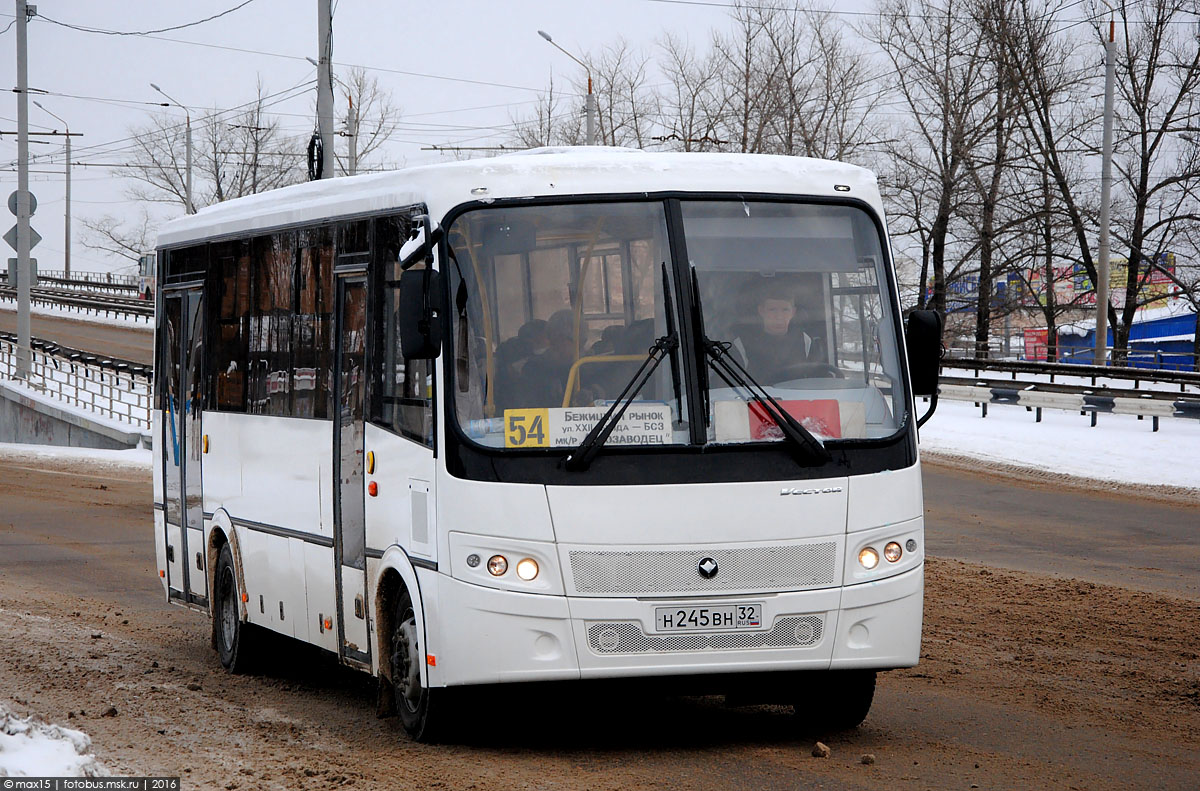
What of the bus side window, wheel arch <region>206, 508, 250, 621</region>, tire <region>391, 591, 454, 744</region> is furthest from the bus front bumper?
wheel arch <region>206, 508, 250, 621</region>

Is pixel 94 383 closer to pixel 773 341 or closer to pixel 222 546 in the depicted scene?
pixel 222 546

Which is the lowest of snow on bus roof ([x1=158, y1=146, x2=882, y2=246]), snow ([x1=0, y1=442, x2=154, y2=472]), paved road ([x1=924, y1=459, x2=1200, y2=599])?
snow ([x1=0, y1=442, x2=154, y2=472])

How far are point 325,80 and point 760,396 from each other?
62.1ft

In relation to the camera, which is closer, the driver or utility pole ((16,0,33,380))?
the driver

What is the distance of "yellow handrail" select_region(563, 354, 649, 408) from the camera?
6934 mm

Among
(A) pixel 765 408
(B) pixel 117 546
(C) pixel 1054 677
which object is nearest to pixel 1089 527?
(C) pixel 1054 677

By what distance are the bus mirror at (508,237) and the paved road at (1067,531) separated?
7787 millimetres

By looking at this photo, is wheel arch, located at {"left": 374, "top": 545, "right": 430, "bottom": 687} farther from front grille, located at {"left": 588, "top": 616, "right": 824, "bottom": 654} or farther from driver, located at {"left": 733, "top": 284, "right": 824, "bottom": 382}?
driver, located at {"left": 733, "top": 284, "right": 824, "bottom": 382}

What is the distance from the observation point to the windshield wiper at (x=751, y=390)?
696 centimetres

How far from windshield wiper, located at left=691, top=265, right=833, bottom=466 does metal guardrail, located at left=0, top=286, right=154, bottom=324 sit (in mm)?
60892

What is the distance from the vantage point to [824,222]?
7.48m

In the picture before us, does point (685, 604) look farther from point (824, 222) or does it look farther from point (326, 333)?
point (326, 333)

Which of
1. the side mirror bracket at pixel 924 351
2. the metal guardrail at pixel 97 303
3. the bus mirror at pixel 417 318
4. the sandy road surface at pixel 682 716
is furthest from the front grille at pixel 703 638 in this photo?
the metal guardrail at pixel 97 303

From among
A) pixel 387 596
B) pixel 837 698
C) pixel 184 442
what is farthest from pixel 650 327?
pixel 184 442
